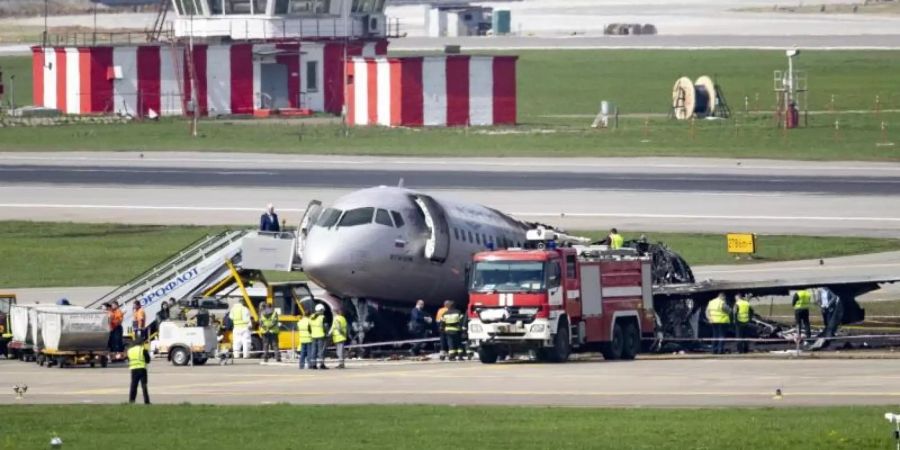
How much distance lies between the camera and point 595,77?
569 ft

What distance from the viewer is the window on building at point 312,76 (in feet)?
465

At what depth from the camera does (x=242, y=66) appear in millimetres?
139750

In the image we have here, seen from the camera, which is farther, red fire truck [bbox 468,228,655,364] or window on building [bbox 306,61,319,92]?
window on building [bbox 306,61,319,92]

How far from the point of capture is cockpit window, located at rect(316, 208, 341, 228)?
51781mm

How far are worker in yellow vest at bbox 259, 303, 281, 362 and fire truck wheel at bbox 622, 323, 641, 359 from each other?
32.4 feet

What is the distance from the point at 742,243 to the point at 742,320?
1829 cm

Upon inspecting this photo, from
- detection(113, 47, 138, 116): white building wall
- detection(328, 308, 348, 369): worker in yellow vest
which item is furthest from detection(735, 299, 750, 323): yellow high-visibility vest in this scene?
detection(113, 47, 138, 116): white building wall

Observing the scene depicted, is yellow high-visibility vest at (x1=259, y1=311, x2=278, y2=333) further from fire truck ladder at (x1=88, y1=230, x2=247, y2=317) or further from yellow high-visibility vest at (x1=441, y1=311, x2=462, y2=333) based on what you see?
yellow high-visibility vest at (x1=441, y1=311, x2=462, y2=333)

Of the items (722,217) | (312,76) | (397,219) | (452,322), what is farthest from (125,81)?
(452,322)

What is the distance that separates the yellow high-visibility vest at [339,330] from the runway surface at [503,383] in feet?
2.93

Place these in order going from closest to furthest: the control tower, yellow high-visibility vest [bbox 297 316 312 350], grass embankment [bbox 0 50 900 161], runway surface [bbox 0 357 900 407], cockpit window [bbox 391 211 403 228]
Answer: runway surface [bbox 0 357 900 407]
yellow high-visibility vest [bbox 297 316 312 350]
cockpit window [bbox 391 211 403 228]
grass embankment [bbox 0 50 900 161]
the control tower

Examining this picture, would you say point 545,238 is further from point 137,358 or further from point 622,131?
point 622,131

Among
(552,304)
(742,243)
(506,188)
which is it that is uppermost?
(506,188)

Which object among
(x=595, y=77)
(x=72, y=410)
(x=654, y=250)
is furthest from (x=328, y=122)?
(x=72, y=410)
